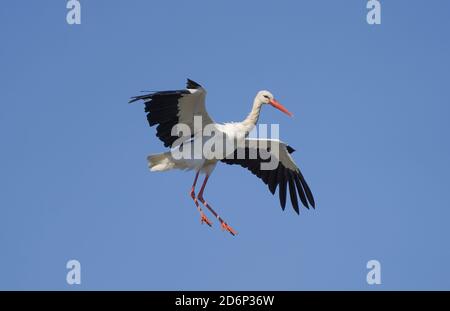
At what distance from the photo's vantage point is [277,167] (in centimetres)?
1625

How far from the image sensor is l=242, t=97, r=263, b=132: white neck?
1439 cm

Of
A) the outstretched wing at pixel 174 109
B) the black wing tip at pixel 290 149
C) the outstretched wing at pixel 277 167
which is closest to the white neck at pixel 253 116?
the outstretched wing at pixel 174 109

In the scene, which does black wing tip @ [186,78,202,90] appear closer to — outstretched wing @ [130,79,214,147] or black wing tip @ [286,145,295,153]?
outstretched wing @ [130,79,214,147]

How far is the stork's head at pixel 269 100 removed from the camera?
14.7m

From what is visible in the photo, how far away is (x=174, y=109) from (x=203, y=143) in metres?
0.91

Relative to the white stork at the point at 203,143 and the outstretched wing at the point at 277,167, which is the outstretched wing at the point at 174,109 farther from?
the outstretched wing at the point at 277,167

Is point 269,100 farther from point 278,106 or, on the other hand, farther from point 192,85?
point 192,85

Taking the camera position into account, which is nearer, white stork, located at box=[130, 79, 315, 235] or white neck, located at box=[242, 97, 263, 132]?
white stork, located at box=[130, 79, 315, 235]

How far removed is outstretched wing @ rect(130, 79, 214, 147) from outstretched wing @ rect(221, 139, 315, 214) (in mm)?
1715

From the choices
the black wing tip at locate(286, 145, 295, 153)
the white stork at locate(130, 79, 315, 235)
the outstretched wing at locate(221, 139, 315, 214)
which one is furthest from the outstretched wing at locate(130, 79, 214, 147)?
the black wing tip at locate(286, 145, 295, 153)

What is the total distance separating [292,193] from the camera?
1597 centimetres

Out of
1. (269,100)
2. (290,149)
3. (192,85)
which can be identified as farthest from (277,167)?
(192,85)
